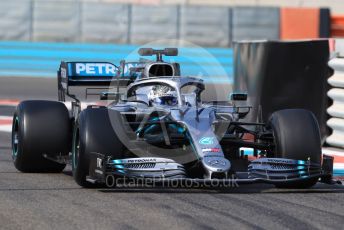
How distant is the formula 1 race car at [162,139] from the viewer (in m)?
7.91

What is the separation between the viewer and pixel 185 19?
25719mm

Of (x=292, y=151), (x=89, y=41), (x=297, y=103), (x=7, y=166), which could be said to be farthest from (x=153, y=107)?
(x=89, y=41)

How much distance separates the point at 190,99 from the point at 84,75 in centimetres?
190

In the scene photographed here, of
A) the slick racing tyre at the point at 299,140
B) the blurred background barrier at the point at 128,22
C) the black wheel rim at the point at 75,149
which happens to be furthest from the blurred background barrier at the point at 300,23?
the black wheel rim at the point at 75,149

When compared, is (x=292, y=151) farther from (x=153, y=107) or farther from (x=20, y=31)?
(x=20, y=31)

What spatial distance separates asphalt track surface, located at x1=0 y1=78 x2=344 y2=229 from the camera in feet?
20.9

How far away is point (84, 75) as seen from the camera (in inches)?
416

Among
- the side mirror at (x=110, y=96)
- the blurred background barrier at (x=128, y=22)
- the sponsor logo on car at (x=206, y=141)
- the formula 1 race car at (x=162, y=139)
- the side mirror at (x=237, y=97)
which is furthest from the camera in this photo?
the blurred background barrier at (x=128, y=22)

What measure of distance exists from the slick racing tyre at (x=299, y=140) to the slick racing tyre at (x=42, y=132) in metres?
2.16

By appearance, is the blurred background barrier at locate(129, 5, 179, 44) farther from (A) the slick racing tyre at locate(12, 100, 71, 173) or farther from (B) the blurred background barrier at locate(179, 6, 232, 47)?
(A) the slick racing tyre at locate(12, 100, 71, 173)

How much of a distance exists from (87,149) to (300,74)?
5.28 metres

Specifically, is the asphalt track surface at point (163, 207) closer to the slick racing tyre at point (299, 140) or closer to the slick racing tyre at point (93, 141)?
the slick racing tyre at point (93, 141)

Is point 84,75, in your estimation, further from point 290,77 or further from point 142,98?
point 290,77

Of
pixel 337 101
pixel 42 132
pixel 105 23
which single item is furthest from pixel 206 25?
pixel 42 132
